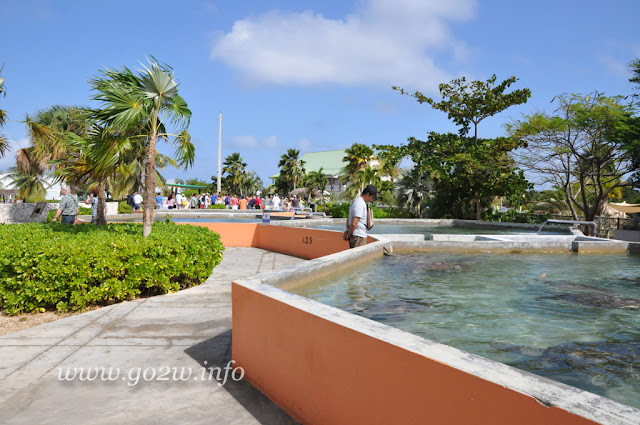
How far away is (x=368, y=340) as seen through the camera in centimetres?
248

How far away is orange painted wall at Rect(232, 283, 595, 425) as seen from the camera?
191 centimetres

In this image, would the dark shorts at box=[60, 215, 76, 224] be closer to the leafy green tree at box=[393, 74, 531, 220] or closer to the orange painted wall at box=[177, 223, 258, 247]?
the orange painted wall at box=[177, 223, 258, 247]

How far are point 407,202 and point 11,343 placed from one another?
2585 cm

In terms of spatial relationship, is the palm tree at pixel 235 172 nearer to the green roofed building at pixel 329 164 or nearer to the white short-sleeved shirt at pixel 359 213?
the green roofed building at pixel 329 164

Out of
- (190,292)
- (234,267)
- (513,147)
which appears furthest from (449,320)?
(513,147)

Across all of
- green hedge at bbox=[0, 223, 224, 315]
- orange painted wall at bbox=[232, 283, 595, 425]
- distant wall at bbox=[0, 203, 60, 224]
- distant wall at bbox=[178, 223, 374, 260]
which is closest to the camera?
orange painted wall at bbox=[232, 283, 595, 425]

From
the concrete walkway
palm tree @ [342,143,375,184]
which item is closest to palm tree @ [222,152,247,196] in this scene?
palm tree @ [342,143,375,184]

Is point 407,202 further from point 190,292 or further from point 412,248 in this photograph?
point 190,292

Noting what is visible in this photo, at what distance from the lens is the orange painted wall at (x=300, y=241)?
10.7m

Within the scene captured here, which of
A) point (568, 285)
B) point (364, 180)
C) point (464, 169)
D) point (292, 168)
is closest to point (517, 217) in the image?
point (464, 169)

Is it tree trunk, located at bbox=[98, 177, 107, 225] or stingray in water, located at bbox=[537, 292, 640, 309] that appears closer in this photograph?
stingray in water, located at bbox=[537, 292, 640, 309]

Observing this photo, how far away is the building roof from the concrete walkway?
67.3 meters

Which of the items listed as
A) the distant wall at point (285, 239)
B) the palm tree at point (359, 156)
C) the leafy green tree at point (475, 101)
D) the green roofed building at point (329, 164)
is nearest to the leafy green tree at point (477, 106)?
the leafy green tree at point (475, 101)

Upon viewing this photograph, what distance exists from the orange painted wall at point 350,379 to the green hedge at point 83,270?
3.24m
